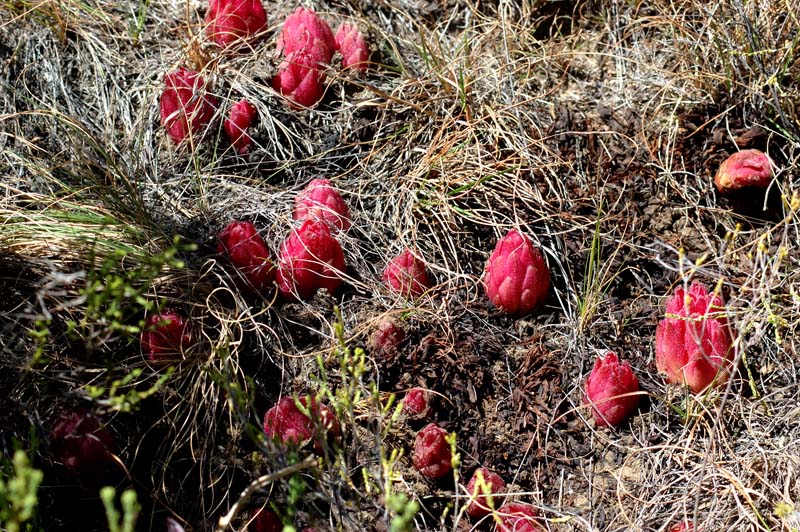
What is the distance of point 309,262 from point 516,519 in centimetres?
93

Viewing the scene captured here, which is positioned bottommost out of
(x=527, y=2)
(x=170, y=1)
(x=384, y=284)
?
(x=384, y=284)

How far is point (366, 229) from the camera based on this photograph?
275 cm

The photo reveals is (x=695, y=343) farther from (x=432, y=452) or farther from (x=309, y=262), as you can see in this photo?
(x=309, y=262)

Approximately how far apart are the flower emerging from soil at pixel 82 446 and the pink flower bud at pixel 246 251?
602mm

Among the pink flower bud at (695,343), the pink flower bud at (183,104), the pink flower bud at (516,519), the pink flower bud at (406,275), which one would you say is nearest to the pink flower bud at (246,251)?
the pink flower bud at (406,275)

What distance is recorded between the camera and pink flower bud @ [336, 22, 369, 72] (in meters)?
2.99

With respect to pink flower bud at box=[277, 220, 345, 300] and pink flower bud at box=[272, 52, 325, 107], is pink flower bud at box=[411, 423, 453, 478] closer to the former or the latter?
pink flower bud at box=[277, 220, 345, 300]

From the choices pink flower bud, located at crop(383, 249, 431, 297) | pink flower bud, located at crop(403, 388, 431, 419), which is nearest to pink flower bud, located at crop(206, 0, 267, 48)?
pink flower bud, located at crop(383, 249, 431, 297)

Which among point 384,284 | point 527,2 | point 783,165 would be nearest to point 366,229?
point 384,284

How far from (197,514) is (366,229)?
1019 mm

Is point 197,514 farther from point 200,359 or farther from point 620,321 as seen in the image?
point 620,321

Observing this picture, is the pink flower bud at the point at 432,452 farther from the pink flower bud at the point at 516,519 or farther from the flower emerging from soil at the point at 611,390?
the flower emerging from soil at the point at 611,390

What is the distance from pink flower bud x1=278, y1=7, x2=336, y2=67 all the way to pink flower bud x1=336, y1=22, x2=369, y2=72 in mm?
48

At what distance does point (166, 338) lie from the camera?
2262 mm
